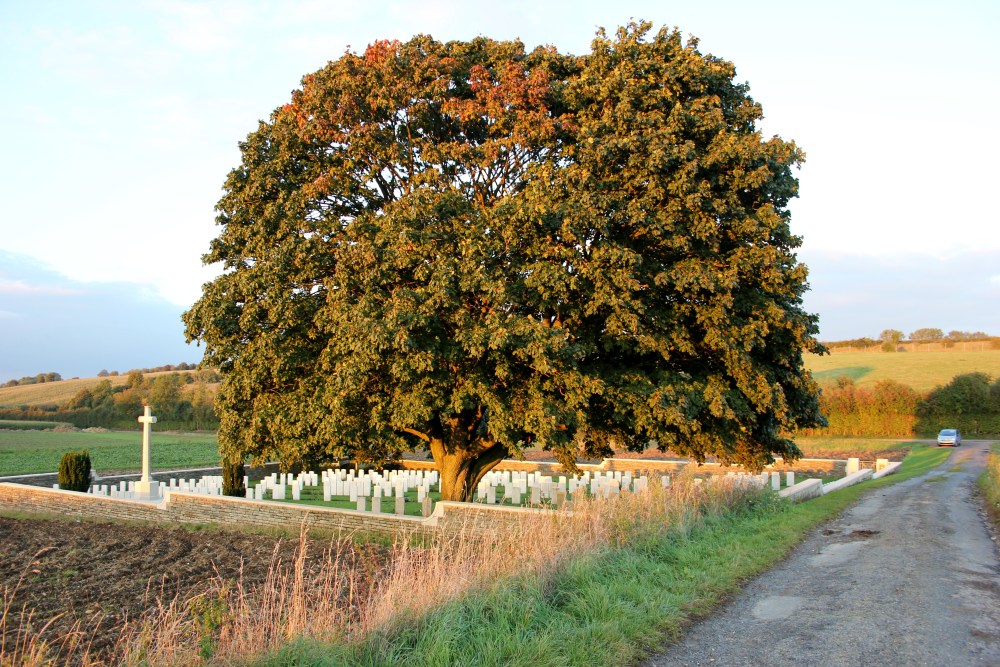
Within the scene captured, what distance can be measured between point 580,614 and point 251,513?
37.1ft

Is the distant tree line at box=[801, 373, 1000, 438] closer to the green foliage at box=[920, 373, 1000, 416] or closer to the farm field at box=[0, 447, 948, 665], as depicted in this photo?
the green foliage at box=[920, 373, 1000, 416]

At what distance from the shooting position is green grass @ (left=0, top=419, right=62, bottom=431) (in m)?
64.8

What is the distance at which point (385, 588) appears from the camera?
7.56 metres

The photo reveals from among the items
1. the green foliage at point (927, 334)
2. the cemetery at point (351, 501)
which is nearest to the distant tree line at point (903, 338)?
the green foliage at point (927, 334)

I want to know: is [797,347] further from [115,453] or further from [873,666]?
[115,453]

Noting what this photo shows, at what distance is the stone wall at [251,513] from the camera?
13.1 m

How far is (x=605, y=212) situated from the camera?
12.8 m

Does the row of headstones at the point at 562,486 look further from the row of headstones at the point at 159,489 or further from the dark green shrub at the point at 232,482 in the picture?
the row of headstones at the point at 159,489

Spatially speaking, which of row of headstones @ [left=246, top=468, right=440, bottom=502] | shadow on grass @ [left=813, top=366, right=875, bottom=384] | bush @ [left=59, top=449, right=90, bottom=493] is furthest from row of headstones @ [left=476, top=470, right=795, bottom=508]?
shadow on grass @ [left=813, top=366, right=875, bottom=384]

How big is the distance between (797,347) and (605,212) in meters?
5.00

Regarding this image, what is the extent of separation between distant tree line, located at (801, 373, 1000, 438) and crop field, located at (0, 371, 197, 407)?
81.4m

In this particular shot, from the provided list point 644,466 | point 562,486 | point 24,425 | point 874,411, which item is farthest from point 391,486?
point 24,425

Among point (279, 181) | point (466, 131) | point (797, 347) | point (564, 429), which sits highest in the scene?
point (466, 131)

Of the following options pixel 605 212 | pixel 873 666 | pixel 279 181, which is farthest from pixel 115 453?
pixel 873 666
